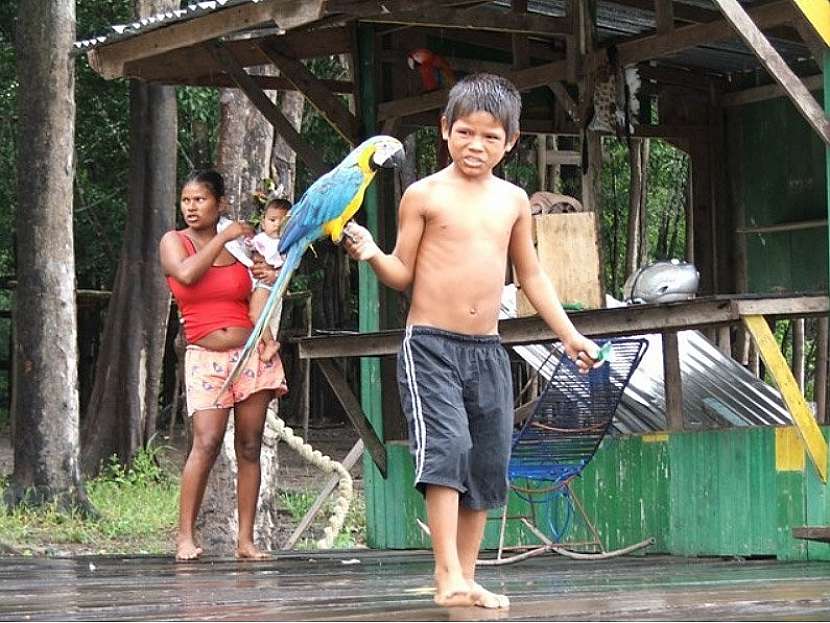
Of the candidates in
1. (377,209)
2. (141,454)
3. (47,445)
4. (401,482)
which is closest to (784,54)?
(377,209)

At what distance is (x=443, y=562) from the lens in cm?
488

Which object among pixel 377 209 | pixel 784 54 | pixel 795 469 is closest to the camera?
pixel 795 469

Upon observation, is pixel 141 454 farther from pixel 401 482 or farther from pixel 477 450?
pixel 477 450

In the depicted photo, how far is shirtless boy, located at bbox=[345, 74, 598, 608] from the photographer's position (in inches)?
195

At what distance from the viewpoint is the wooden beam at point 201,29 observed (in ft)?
25.2

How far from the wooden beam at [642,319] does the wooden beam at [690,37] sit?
4.67ft

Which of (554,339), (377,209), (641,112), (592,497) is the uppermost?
(641,112)

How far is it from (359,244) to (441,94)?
4.49 m

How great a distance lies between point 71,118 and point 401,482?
5.52 m

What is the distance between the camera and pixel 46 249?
1375 cm

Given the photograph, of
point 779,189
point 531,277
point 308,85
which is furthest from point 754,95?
point 531,277

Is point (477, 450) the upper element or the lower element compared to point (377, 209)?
lower

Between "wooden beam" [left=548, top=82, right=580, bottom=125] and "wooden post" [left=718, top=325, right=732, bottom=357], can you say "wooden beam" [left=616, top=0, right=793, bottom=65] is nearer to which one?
"wooden beam" [left=548, top=82, right=580, bottom=125]

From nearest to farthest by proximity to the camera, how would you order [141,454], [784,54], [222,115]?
[784,54] → [222,115] → [141,454]
